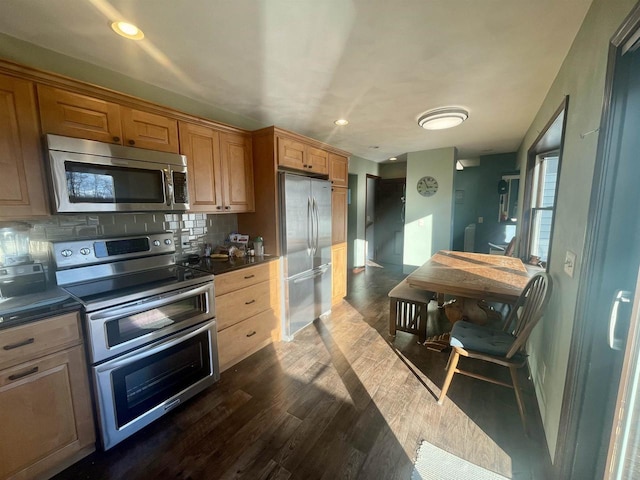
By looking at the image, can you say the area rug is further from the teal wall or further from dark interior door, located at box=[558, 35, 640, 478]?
the teal wall

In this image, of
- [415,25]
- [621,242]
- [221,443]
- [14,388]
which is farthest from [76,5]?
[621,242]

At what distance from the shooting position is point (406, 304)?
2812 mm

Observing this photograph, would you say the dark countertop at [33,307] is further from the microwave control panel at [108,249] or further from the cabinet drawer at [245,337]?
the cabinet drawer at [245,337]

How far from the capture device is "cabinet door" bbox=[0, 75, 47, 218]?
144 cm

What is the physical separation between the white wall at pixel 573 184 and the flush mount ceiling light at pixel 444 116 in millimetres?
918

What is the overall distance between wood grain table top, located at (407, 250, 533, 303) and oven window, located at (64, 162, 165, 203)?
2.30 metres

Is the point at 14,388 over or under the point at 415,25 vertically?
under

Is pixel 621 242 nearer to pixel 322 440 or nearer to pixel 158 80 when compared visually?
pixel 322 440

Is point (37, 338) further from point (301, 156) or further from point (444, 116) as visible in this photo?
point (444, 116)

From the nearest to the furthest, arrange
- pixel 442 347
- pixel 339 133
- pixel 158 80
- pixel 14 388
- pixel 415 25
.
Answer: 1. pixel 14 388
2. pixel 415 25
3. pixel 158 80
4. pixel 442 347
5. pixel 339 133

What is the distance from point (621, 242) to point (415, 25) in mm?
1459

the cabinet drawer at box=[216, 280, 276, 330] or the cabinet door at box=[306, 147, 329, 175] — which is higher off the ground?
the cabinet door at box=[306, 147, 329, 175]

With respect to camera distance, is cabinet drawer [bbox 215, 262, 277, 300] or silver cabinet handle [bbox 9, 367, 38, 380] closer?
silver cabinet handle [bbox 9, 367, 38, 380]

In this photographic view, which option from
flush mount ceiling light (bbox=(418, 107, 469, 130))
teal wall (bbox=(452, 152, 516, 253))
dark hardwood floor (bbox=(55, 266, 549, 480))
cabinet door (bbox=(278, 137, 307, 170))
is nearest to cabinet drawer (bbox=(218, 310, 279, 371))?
dark hardwood floor (bbox=(55, 266, 549, 480))
